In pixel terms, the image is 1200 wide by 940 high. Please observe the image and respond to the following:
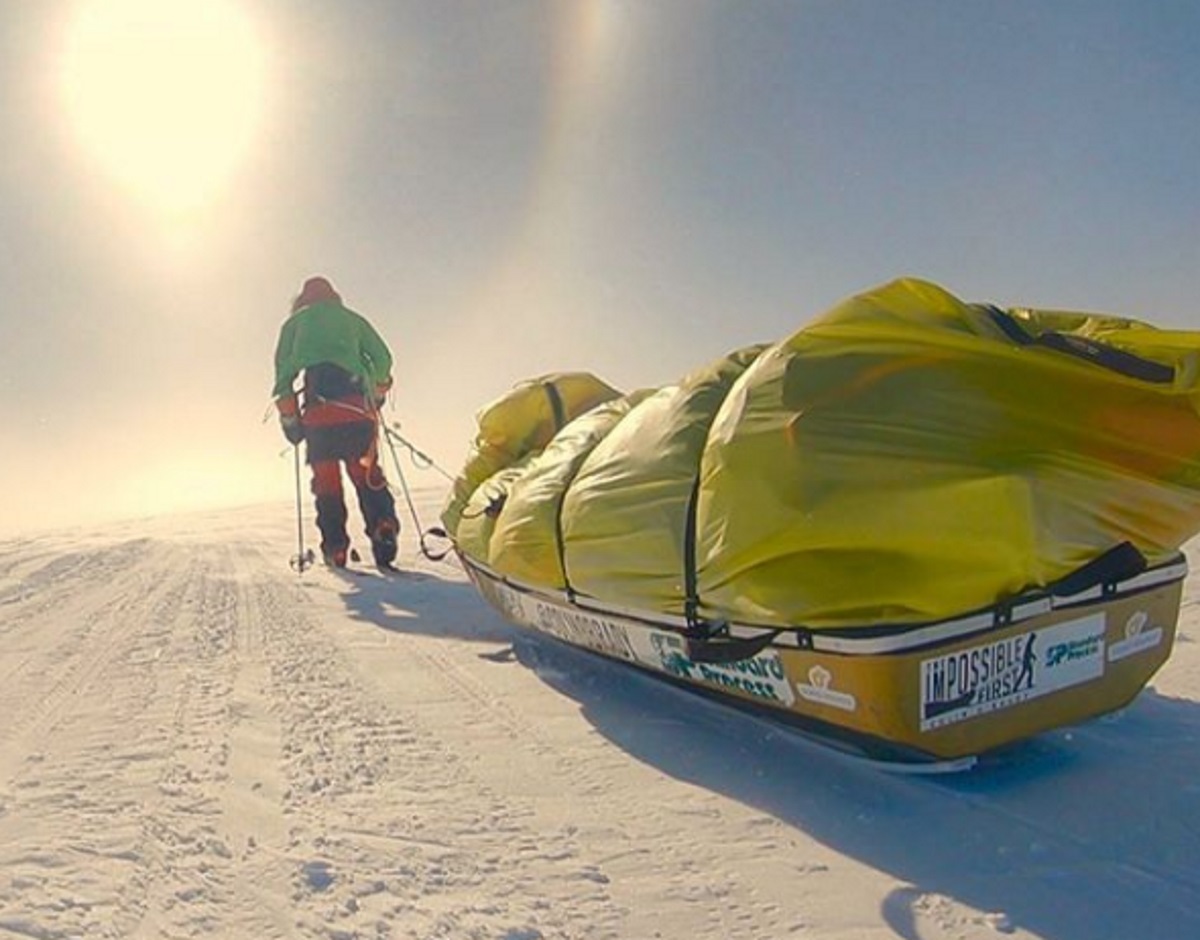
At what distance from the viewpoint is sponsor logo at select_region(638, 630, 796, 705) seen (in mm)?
2389

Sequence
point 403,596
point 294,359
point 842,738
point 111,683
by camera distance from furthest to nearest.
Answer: point 294,359 < point 403,596 < point 111,683 < point 842,738

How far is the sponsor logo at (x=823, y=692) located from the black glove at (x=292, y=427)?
19.5ft

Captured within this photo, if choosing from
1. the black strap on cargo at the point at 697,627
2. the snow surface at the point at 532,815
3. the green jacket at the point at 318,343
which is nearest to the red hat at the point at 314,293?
the green jacket at the point at 318,343

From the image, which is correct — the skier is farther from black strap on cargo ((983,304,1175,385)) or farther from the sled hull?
black strap on cargo ((983,304,1175,385))

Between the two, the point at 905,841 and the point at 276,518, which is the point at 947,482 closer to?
the point at 905,841

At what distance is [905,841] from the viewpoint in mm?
2074

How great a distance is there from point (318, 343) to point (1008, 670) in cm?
624

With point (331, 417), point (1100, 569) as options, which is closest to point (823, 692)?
point (1100, 569)

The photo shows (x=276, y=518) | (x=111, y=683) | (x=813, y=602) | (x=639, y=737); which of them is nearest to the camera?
(x=813, y=602)

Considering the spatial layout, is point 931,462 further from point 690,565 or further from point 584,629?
point 584,629

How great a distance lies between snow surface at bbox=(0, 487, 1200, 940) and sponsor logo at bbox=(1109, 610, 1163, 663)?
0.28 m

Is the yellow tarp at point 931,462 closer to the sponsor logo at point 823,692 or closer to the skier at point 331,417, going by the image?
the sponsor logo at point 823,692

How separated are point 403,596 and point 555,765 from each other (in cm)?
318

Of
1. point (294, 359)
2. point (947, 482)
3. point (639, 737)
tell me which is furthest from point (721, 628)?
point (294, 359)
